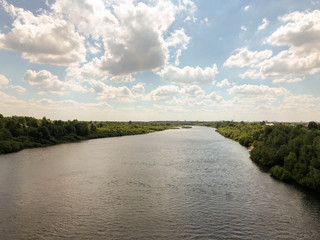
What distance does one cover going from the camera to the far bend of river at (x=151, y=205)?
62.1ft

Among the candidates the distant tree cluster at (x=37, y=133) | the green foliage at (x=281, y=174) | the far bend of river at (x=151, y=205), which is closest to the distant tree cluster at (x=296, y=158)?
the green foliage at (x=281, y=174)

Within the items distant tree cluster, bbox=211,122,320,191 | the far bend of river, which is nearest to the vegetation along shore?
distant tree cluster, bbox=211,122,320,191

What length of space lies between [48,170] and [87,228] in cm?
2407

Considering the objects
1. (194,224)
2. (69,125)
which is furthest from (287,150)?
(69,125)

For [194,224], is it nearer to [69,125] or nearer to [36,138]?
[36,138]

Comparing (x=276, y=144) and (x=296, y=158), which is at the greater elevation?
(x=276, y=144)

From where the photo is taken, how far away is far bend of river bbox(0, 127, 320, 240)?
1892 cm

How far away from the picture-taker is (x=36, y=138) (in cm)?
7450

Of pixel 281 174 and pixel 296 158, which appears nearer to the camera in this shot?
pixel 296 158

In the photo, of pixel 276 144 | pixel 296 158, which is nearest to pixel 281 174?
pixel 296 158

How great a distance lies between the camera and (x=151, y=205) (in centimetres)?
2428

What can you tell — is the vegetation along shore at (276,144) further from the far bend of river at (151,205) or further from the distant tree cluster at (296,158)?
the far bend of river at (151,205)

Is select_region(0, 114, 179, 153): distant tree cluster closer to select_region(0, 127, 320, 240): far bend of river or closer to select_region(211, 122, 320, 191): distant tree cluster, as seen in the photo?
select_region(0, 127, 320, 240): far bend of river

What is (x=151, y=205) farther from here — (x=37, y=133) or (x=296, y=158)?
(x=37, y=133)
